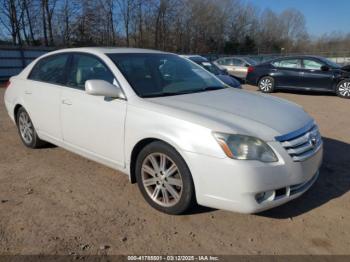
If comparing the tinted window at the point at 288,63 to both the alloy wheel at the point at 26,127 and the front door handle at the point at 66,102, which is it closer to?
the alloy wheel at the point at 26,127

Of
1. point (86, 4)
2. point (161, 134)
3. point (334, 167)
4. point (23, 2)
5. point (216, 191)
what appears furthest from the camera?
point (86, 4)

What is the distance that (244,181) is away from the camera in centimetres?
300

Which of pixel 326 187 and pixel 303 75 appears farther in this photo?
pixel 303 75

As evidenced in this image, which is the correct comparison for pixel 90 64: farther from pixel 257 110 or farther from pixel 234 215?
pixel 234 215

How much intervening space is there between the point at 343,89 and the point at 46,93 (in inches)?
435

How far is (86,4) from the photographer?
3581cm

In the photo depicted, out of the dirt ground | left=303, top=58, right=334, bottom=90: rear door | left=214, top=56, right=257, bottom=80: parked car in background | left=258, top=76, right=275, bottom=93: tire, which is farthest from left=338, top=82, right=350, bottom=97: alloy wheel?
the dirt ground

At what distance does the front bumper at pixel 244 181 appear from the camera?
300 centimetres

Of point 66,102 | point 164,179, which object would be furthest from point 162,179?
point 66,102

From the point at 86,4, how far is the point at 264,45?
45.6 meters

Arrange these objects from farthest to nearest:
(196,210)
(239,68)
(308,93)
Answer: (239,68)
(308,93)
(196,210)

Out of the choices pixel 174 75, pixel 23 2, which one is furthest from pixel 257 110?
pixel 23 2

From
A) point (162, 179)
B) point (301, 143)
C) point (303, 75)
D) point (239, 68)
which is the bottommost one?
point (239, 68)

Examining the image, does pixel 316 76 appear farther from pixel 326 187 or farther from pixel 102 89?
pixel 102 89
